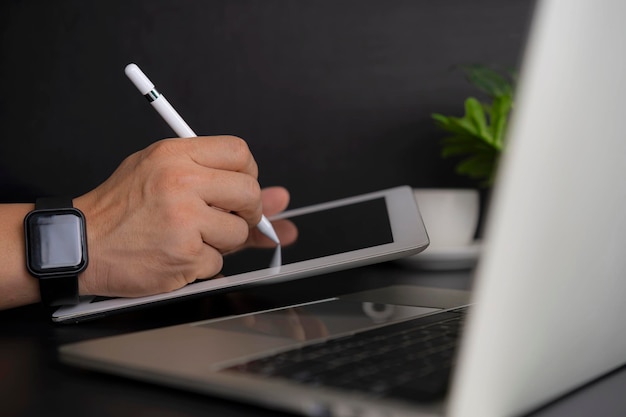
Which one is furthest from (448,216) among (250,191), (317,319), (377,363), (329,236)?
(377,363)

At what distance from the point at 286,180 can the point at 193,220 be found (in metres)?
0.98

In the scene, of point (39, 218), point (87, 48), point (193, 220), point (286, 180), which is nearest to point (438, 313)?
point (193, 220)

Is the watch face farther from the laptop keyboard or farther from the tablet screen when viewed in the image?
the laptop keyboard

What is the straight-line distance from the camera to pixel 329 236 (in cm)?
92

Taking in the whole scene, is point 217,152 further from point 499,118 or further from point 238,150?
point 499,118

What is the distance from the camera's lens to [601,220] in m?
0.39

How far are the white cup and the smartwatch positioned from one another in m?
0.56

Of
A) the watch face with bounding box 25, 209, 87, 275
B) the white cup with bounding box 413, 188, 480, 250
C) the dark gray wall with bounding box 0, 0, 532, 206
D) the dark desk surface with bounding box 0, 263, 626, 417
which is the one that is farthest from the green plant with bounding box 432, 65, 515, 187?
the watch face with bounding box 25, 209, 87, 275

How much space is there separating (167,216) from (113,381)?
296 mm

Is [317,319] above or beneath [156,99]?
beneath

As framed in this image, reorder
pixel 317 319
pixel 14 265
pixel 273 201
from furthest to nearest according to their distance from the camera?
pixel 273 201
pixel 14 265
pixel 317 319

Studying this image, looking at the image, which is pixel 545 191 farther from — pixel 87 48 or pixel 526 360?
pixel 87 48

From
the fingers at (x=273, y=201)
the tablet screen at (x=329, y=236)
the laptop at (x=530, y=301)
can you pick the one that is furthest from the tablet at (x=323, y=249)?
the laptop at (x=530, y=301)

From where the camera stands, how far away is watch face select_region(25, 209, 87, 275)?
0.75 m
